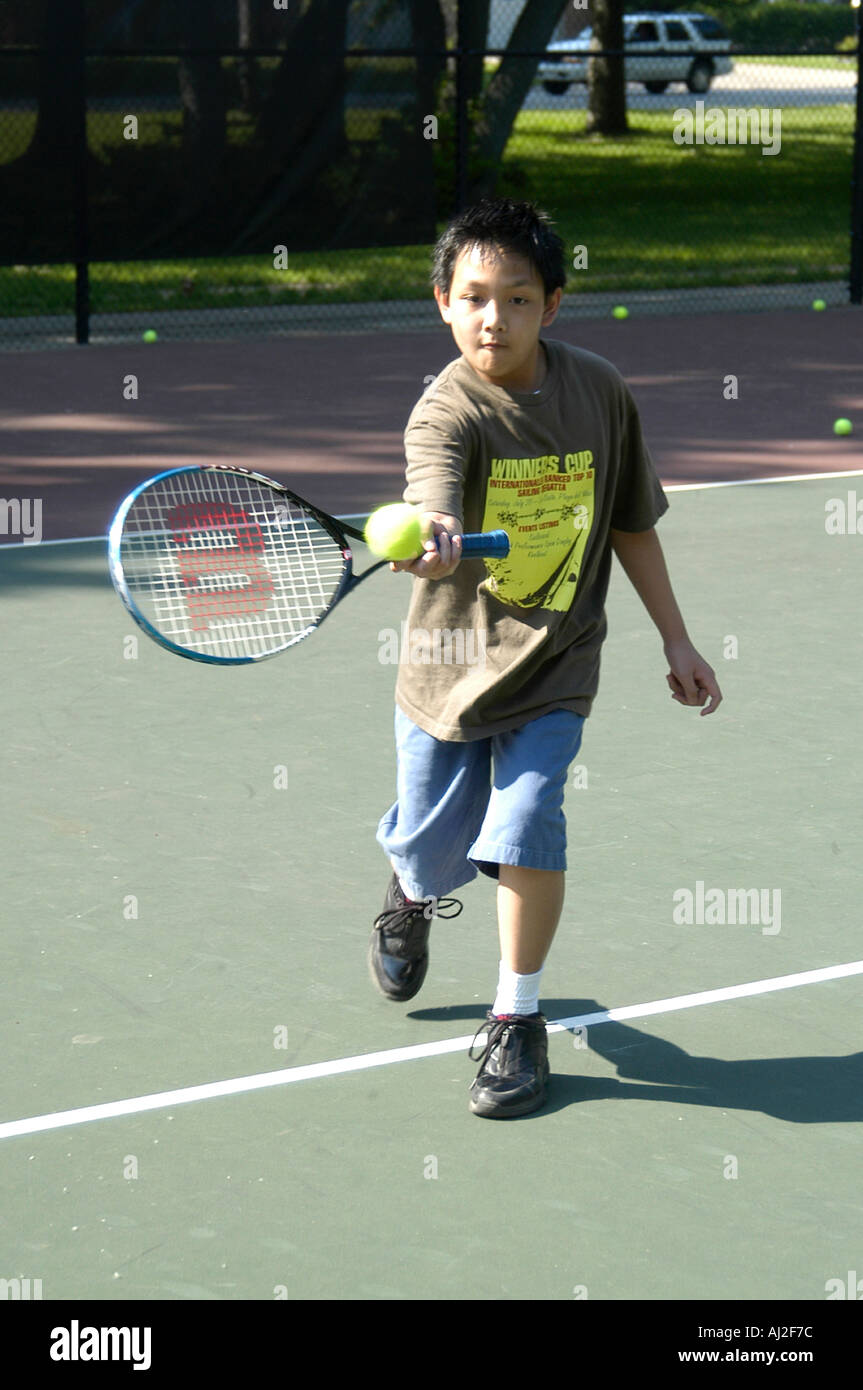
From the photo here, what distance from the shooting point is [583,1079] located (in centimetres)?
374

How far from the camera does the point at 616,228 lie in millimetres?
20609

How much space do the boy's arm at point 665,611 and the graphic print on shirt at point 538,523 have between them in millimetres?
213

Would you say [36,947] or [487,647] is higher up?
[487,647]

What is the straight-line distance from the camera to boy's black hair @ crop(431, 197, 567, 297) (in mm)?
3486

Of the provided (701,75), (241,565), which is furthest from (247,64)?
(701,75)

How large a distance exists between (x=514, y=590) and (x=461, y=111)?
1088cm

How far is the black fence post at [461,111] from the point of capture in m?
13.8

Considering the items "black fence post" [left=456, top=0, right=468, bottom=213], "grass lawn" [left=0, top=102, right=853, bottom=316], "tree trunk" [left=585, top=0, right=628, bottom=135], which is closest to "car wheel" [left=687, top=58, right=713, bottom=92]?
"grass lawn" [left=0, top=102, right=853, bottom=316]

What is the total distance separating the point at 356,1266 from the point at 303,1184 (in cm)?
28

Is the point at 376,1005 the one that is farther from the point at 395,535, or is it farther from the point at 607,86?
the point at 607,86

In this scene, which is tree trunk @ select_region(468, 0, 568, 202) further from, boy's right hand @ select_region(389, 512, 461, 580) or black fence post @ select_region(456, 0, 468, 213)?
boy's right hand @ select_region(389, 512, 461, 580)

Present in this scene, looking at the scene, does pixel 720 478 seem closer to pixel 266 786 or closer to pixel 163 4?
pixel 266 786

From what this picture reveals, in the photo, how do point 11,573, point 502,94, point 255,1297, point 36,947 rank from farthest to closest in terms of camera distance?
1. point 502,94
2. point 11,573
3. point 36,947
4. point 255,1297

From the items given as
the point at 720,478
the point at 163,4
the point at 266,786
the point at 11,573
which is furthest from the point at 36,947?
the point at 163,4
